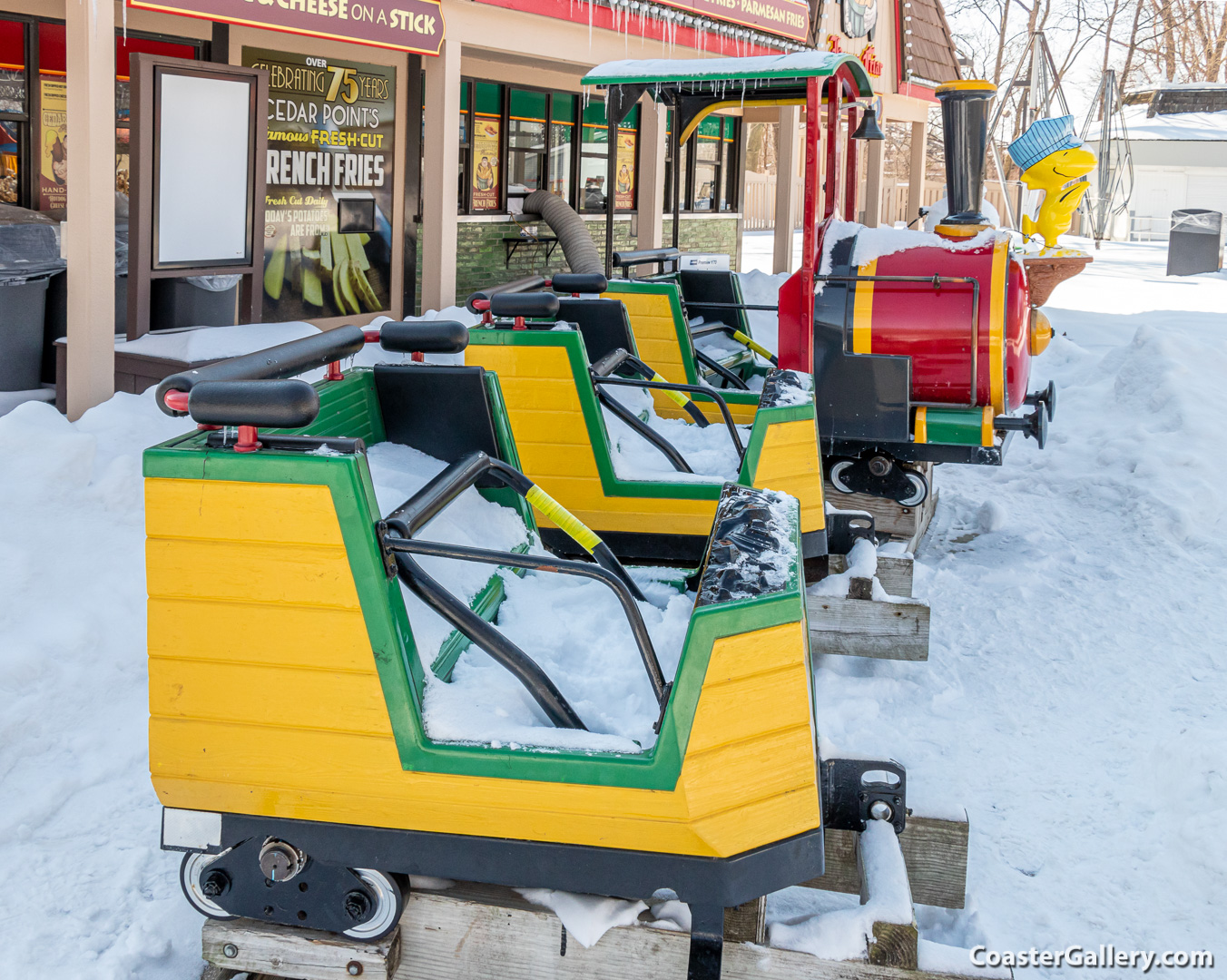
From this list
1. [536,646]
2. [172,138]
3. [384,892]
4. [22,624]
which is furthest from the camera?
[172,138]

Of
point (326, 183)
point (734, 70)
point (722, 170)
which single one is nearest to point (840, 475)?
point (734, 70)

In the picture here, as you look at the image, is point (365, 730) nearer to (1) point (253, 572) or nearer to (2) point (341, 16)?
(1) point (253, 572)

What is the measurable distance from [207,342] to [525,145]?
6.13 meters

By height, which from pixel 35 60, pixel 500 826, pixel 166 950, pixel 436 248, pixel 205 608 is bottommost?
pixel 166 950

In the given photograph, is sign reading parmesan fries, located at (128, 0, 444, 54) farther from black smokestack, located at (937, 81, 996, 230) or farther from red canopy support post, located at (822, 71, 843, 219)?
black smokestack, located at (937, 81, 996, 230)

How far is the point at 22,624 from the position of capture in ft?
12.1

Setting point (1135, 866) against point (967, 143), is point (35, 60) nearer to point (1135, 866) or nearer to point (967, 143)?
point (967, 143)

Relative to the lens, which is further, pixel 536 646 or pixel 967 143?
pixel 967 143

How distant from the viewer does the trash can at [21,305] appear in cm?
618

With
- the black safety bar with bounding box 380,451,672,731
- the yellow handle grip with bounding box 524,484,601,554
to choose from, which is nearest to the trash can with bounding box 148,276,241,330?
the yellow handle grip with bounding box 524,484,601,554

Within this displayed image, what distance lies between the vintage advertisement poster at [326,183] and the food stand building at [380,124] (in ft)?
0.05

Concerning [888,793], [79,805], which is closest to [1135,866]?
[888,793]

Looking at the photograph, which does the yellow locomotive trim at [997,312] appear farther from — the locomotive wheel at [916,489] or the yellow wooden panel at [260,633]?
the yellow wooden panel at [260,633]

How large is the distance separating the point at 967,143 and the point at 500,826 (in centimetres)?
427
